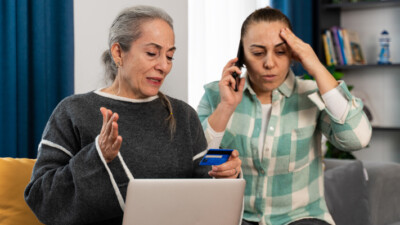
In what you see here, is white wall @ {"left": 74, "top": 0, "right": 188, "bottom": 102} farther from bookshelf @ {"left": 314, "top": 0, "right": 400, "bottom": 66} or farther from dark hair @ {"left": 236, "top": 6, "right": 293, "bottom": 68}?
bookshelf @ {"left": 314, "top": 0, "right": 400, "bottom": 66}

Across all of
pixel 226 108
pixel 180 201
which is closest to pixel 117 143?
pixel 180 201

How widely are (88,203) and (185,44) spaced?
175 cm

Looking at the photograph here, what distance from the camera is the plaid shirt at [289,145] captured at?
5.75 ft

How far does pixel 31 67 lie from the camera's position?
1.96 meters

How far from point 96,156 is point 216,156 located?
0.31 metres

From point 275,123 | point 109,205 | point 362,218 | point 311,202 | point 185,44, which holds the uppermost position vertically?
point 185,44

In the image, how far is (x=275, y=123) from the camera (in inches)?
71.2

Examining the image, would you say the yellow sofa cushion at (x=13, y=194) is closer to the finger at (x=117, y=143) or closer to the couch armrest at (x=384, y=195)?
the finger at (x=117, y=143)

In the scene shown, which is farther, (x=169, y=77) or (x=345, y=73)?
(x=345, y=73)

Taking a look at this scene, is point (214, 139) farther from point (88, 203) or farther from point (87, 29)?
point (87, 29)

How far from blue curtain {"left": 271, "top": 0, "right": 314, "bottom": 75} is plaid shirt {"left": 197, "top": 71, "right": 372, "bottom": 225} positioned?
190 cm

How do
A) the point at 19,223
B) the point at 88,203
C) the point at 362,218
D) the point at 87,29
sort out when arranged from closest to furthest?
the point at 88,203
the point at 19,223
the point at 87,29
the point at 362,218

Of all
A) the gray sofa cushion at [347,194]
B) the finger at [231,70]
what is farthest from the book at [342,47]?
the finger at [231,70]

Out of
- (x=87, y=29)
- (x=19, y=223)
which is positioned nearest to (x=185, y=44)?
(x=87, y=29)
